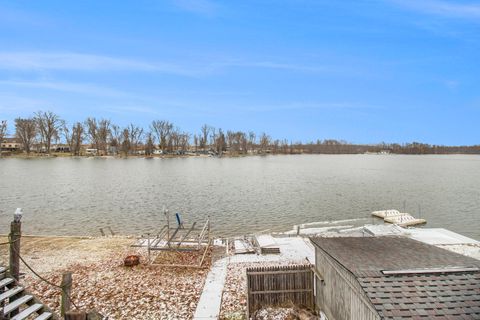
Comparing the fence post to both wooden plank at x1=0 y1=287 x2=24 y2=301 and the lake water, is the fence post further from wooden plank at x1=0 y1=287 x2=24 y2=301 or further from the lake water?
the lake water

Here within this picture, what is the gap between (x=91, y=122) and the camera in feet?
529

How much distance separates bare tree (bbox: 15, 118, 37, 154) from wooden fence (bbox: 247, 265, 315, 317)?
162m

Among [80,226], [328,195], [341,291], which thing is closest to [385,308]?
[341,291]

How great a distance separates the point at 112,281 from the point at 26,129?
15902 centimetres

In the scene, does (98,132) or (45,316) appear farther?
(98,132)

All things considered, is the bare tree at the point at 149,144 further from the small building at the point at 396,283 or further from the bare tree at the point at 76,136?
the small building at the point at 396,283

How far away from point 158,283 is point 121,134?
170535 millimetres

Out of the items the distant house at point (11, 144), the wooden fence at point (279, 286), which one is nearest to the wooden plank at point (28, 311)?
the wooden fence at point (279, 286)

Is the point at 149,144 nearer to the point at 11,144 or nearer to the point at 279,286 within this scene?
the point at 11,144

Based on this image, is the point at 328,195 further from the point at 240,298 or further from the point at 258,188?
the point at 240,298

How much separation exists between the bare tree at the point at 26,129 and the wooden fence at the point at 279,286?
162 m

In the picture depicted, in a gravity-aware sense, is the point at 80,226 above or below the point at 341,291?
below

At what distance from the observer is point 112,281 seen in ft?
46.8

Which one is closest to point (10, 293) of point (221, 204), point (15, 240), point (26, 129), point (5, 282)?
point (5, 282)
